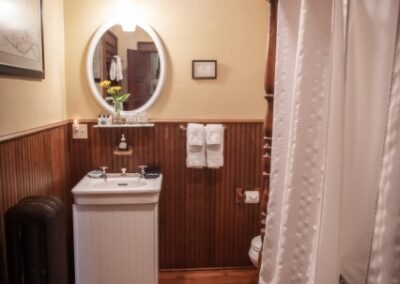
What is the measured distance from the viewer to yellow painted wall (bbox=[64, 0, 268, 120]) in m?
2.50

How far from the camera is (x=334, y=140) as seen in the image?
90 cm

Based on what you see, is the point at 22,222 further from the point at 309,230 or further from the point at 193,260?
the point at 193,260

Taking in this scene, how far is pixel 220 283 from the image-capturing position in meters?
2.63

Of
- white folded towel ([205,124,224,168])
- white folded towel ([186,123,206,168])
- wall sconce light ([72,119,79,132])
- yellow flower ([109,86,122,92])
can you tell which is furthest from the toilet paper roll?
wall sconce light ([72,119,79,132])

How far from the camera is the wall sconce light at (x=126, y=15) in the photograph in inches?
96.8

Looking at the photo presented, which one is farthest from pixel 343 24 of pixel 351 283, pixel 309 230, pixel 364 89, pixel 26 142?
pixel 26 142

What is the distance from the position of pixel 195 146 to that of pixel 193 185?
35cm

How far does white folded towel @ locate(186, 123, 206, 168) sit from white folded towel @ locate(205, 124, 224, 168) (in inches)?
1.5

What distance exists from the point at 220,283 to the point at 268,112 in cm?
187

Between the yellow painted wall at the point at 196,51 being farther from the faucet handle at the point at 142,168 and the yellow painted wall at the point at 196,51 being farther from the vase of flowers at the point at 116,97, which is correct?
the faucet handle at the point at 142,168

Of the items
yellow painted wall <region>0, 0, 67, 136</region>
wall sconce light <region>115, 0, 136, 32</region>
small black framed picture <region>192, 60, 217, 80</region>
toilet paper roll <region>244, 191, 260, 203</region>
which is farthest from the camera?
toilet paper roll <region>244, 191, 260, 203</region>

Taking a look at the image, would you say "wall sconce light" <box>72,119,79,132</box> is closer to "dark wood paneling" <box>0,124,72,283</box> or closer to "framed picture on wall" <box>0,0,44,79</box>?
"dark wood paneling" <box>0,124,72,283</box>

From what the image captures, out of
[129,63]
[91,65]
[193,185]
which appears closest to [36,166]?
[91,65]

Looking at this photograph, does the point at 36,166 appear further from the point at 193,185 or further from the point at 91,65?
the point at 193,185
